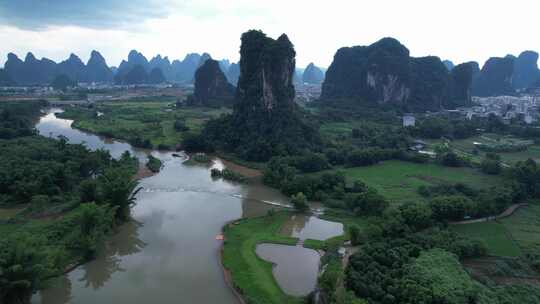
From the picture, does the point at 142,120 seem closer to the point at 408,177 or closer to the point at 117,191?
the point at 117,191

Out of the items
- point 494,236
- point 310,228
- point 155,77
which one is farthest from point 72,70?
point 494,236

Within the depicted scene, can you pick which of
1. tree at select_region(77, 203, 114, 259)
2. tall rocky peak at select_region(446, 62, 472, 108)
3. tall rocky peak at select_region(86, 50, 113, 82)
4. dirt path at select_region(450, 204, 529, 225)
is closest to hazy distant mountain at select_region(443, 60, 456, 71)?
tall rocky peak at select_region(446, 62, 472, 108)

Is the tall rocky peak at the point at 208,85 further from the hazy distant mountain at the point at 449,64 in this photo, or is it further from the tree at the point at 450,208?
the hazy distant mountain at the point at 449,64

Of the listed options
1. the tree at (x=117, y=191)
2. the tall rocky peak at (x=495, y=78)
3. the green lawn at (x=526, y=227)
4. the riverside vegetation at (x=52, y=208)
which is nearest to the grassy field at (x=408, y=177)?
the green lawn at (x=526, y=227)

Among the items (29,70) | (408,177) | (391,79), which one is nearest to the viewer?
(408,177)

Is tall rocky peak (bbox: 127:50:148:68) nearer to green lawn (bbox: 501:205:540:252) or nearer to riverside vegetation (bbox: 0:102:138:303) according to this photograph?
riverside vegetation (bbox: 0:102:138:303)

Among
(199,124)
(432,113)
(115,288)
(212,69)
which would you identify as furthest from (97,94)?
(115,288)
